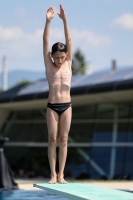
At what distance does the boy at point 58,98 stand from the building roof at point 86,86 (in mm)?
14548

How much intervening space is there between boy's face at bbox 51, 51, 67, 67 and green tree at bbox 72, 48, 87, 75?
9685 centimetres

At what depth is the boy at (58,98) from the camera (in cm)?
793

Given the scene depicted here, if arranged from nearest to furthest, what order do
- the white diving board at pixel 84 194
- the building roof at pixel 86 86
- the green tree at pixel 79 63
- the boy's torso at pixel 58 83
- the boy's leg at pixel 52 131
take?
the white diving board at pixel 84 194
the boy's leg at pixel 52 131
the boy's torso at pixel 58 83
the building roof at pixel 86 86
the green tree at pixel 79 63

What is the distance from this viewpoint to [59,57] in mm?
8008

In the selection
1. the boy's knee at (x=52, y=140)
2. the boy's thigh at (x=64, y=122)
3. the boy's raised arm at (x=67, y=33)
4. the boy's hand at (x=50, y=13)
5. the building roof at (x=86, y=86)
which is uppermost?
the building roof at (x=86, y=86)

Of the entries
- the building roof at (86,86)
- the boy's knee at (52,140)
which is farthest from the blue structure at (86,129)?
the boy's knee at (52,140)

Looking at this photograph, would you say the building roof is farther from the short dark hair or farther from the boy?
the short dark hair

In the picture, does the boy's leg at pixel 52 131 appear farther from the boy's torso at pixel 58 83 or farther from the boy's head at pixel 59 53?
the boy's head at pixel 59 53

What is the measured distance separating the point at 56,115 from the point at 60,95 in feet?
0.96

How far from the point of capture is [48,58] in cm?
814

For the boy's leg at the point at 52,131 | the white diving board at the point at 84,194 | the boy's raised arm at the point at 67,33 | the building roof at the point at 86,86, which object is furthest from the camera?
the building roof at the point at 86,86

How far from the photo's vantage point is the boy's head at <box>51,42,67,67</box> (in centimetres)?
795

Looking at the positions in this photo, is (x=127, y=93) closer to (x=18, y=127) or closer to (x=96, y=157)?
(x=96, y=157)

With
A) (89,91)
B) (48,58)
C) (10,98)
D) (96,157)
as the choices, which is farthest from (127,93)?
(48,58)
